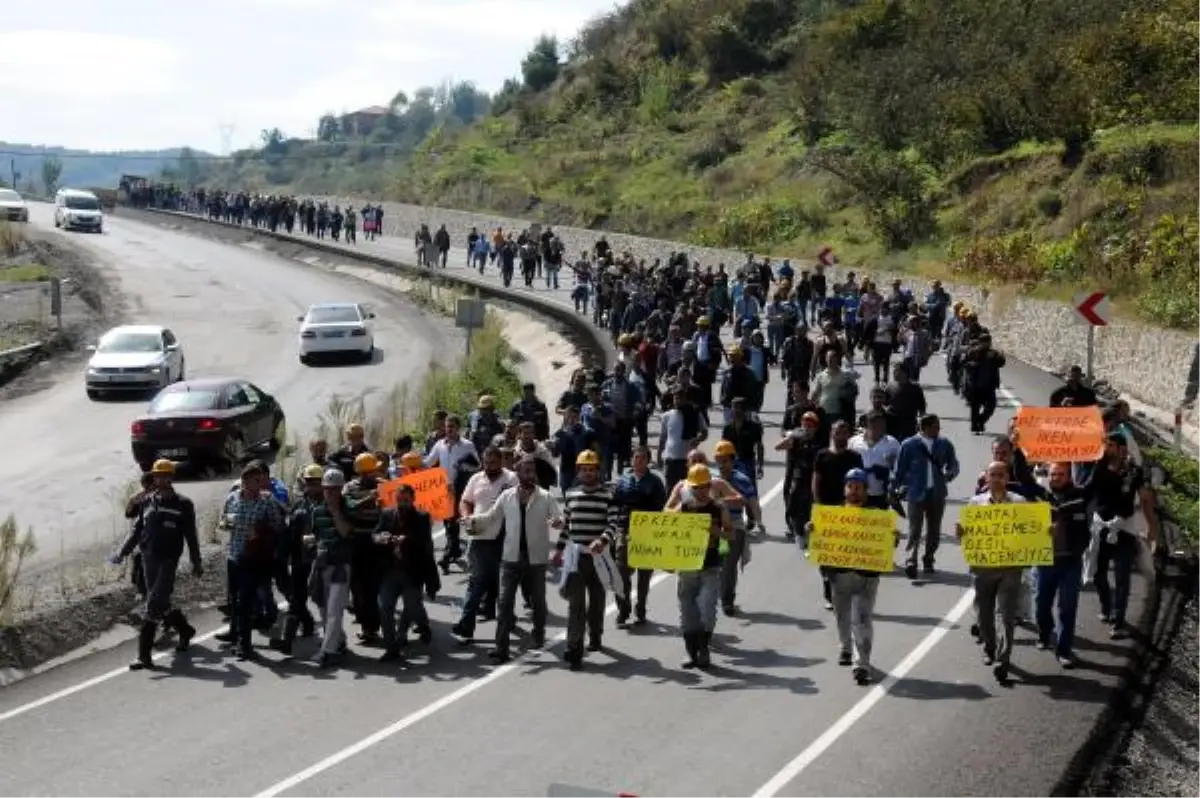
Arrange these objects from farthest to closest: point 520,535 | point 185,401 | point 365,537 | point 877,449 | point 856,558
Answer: point 185,401
point 877,449
point 365,537
point 520,535
point 856,558

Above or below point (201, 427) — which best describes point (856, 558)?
above

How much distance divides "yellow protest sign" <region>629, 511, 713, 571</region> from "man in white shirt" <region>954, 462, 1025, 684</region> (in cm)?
200

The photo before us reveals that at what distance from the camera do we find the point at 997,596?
44.7 ft

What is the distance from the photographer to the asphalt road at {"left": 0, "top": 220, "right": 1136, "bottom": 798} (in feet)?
37.4

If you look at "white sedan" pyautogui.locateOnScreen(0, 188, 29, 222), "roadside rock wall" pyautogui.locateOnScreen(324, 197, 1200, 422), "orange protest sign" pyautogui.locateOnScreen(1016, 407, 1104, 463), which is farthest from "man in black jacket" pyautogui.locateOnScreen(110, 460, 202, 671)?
"white sedan" pyautogui.locateOnScreen(0, 188, 29, 222)

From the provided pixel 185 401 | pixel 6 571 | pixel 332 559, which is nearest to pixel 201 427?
pixel 185 401

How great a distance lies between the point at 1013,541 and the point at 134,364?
81.1 feet

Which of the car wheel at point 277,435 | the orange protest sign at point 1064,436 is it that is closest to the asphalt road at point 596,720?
the orange protest sign at point 1064,436

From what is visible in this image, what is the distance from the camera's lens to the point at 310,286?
60.7 m

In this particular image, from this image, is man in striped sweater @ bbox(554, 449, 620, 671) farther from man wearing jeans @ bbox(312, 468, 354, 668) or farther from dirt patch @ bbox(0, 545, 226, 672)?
dirt patch @ bbox(0, 545, 226, 672)

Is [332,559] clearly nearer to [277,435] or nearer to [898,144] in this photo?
[277,435]

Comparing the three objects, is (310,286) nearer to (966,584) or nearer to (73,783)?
(966,584)

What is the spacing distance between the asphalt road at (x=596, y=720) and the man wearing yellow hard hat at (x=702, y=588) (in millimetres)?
244

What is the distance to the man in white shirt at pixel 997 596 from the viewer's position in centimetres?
1345
